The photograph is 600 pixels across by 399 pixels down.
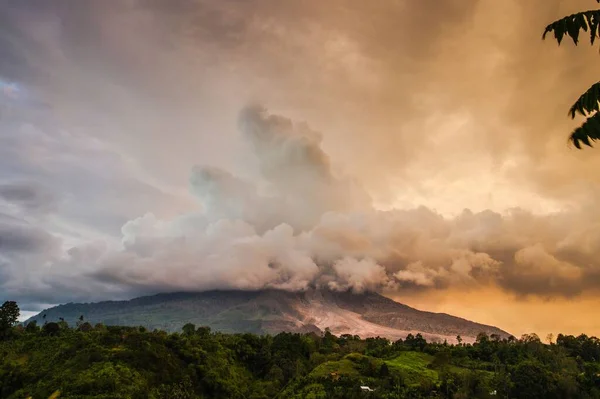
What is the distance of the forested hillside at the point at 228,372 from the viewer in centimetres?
7300

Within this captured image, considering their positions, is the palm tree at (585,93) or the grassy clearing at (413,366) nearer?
the palm tree at (585,93)

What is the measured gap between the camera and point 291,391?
283 ft

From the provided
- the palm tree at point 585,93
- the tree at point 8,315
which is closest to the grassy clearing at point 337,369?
the tree at point 8,315

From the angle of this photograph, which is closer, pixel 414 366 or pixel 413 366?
pixel 413 366

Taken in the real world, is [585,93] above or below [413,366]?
above

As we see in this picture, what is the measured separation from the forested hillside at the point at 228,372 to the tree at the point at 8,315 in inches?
73.0

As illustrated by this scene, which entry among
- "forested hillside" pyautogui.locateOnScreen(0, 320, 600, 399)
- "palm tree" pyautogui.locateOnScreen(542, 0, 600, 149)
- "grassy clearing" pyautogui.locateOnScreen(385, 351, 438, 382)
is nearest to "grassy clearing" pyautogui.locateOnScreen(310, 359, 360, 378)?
"forested hillside" pyautogui.locateOnScreen(0, 320, 600, 399)

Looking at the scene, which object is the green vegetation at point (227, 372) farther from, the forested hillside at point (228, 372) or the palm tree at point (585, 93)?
the palm tree at point (585, 93)

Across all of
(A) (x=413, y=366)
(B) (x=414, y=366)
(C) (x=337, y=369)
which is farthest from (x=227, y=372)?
(B) (x=414, y=366)

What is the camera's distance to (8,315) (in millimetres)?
105938

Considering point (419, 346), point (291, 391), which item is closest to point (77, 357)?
point (291, 391)

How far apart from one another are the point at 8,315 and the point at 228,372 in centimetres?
5760

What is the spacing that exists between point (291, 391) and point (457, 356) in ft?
217

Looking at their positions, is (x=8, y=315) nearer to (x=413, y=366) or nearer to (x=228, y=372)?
(x=228, y=372)
